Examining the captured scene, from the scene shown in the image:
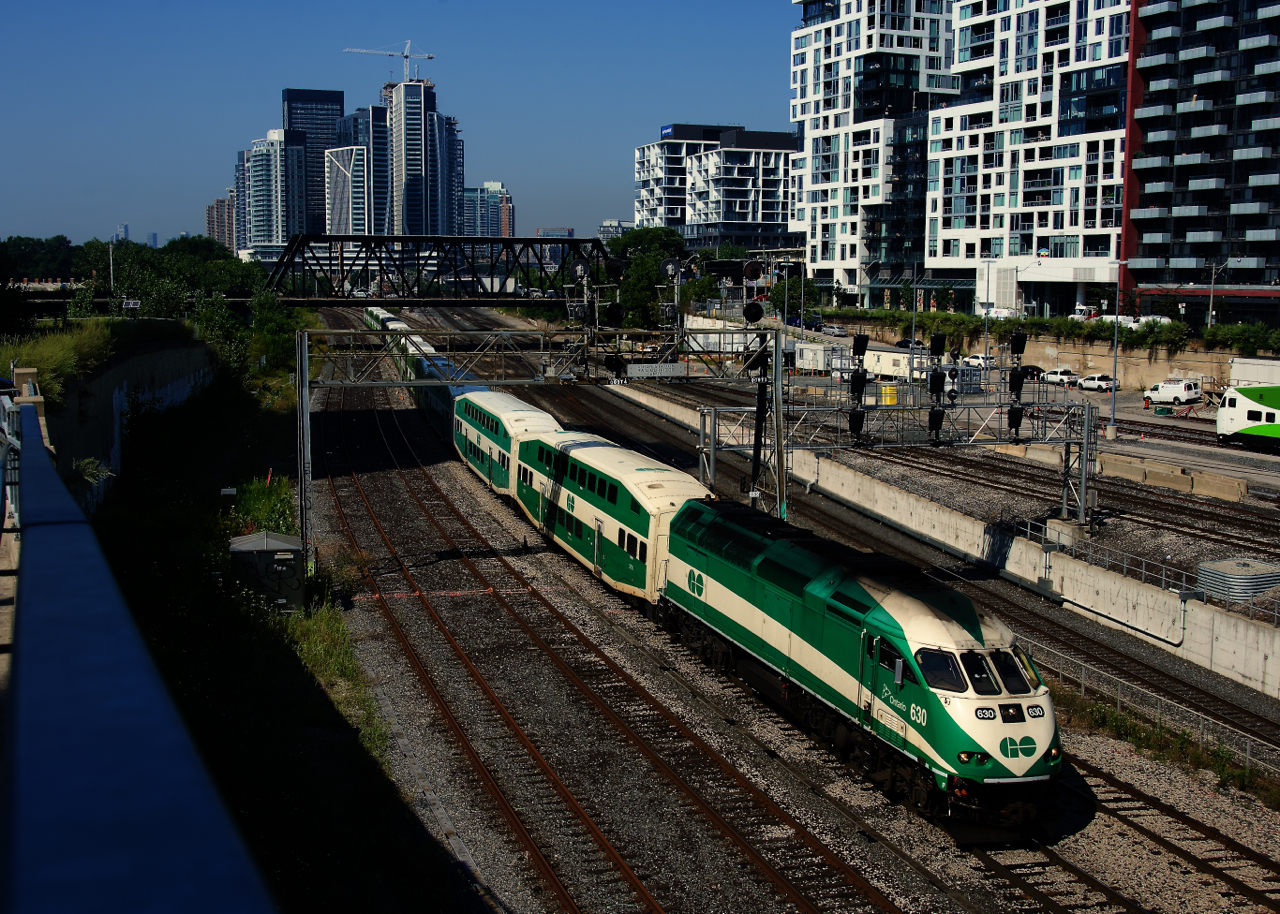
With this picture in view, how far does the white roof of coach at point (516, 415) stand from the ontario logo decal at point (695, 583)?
43.0 feet

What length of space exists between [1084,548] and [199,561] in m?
24.7

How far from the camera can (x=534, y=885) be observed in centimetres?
1330

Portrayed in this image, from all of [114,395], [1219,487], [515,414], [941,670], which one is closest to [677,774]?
[941,670]

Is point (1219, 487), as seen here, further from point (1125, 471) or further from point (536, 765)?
point (536, 765)

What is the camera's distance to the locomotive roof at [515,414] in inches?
1346

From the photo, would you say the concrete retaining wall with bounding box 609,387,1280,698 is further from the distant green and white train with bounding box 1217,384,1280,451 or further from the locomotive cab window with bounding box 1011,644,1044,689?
the distant green and white train with bounding box 1217,384,1280,451

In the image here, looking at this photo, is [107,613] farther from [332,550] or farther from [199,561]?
[332,550]

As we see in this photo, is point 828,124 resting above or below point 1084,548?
above

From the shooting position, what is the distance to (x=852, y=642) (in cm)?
1580

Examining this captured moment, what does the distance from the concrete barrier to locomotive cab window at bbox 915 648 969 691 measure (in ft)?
90.9

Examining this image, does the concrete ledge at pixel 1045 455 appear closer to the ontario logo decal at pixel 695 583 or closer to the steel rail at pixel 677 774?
the steel rail at pixel 677 774

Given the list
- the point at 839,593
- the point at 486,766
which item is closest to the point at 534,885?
the point at 486,766

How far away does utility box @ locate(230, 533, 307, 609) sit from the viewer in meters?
23.5

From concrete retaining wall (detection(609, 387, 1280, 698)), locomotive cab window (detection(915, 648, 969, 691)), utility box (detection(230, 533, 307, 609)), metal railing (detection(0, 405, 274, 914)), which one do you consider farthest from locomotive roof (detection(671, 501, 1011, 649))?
metal railing (detection(0, 405, 274, 914))
